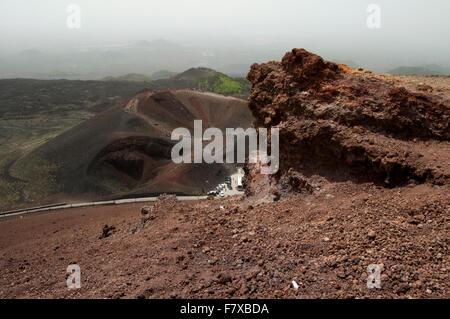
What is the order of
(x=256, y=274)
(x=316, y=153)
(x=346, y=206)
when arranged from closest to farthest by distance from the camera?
1. (x=256, y=274)
2. (x=346, y=206)
3. (x=316, y=153)

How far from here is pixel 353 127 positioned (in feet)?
30.1

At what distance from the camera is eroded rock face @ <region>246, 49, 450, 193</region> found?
791 centimetres

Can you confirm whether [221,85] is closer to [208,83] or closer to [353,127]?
[208,83]

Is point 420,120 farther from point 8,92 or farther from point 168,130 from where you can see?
point 8,92

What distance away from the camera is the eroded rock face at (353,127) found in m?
7.91

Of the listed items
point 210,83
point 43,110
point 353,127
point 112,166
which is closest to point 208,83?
point 210,83

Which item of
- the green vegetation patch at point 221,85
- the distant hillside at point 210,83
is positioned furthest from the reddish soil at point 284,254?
the green vegetation patch at point 221,85

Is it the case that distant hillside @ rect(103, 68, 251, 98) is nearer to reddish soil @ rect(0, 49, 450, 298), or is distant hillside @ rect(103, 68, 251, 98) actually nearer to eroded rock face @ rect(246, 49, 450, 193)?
eroded rock face @ rect(246, 49, 450, 193)

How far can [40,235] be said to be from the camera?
17.8 metres

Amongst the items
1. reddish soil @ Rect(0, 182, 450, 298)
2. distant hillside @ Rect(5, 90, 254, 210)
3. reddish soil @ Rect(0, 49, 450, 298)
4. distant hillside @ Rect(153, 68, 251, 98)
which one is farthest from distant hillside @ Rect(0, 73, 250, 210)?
reddish soil @ Rect(0, 182, 450, 298)

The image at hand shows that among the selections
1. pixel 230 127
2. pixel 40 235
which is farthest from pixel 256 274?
pixel 230 127

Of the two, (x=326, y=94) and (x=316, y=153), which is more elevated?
(x=326, y=94)

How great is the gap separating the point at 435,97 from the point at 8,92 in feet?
365

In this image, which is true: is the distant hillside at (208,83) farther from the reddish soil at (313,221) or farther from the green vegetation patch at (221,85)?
the reddish soil at (313,221)
